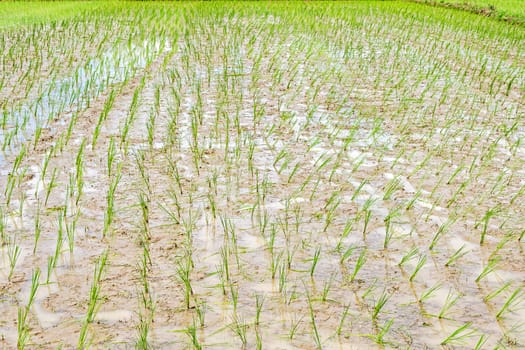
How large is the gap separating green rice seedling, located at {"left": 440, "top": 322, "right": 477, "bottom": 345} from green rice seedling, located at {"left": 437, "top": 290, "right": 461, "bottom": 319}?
0.09 meters

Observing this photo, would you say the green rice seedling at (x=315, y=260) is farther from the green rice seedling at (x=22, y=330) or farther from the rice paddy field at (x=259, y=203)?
the green rice seedling at (x=22, y=330)

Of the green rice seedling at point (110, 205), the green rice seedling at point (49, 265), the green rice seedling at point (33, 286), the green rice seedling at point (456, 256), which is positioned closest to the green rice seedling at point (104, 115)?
the green rice seedling at point (110, 205)

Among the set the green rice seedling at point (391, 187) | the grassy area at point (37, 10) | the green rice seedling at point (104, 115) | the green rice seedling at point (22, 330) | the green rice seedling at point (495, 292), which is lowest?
the grassy area at point (37, 10)

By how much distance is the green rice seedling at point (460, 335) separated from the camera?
1958mm

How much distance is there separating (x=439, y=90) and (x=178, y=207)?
3506mm

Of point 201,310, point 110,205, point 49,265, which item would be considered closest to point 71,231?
point 110,205

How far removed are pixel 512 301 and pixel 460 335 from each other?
1.17 feet

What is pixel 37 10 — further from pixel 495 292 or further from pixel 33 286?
pixel 495 292

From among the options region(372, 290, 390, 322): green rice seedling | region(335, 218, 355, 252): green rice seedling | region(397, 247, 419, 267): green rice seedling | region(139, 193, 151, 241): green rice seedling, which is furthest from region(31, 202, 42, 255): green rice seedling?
region(397, 247, 419, 267): green rice seedling

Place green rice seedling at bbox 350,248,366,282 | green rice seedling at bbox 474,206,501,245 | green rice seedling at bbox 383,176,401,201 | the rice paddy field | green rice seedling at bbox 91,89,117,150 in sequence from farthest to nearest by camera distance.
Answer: green rice seedling at bbox 91,89,117,150 < green rice seedling at bbox 383,176,401,201 < green rice seedling at bbox 474,206,501,245 < green rice seedling at bbox 350,248,366,282 < the rice paddy field

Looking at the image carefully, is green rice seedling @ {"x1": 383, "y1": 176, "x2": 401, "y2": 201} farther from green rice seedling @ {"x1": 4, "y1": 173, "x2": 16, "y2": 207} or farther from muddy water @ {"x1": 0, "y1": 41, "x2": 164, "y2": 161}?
muddy water @ {"x1": 0, "y1": 41, "x2": 164, "y2": 161}

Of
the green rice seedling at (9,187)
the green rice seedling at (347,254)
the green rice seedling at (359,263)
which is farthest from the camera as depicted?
the green rice seedling at (9,187)

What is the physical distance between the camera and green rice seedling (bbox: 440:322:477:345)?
1.96 m

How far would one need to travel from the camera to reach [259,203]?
302 centimetres
